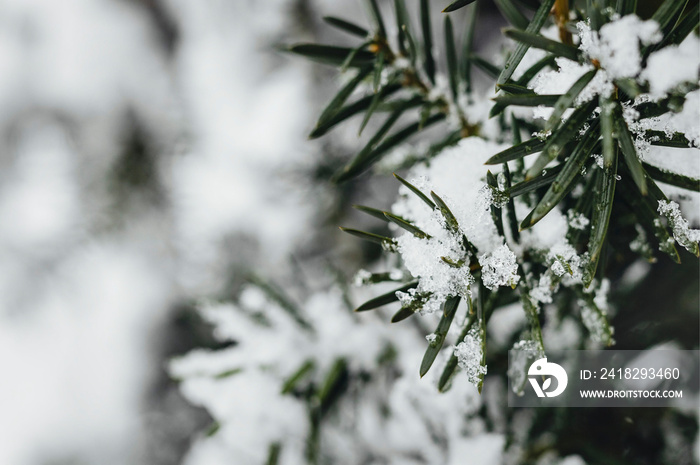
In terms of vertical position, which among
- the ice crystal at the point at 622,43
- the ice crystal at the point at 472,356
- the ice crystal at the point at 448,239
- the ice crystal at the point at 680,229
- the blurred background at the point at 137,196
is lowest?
the ice crystal at the point at 472,356

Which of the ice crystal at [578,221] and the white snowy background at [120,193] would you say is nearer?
the ice crystal at [578,221]

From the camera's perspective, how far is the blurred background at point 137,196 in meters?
0.93

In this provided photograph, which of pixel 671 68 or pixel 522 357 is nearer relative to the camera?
pixel 671 68

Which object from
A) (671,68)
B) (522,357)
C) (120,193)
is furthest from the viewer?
(120,193)

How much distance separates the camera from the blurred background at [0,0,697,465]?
93 cm

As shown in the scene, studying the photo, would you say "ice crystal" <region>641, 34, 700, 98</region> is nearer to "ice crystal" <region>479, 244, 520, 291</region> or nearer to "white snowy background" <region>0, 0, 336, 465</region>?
"ice crystal" <region>479, 244, 520, 291</region>

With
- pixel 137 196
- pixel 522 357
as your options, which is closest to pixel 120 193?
pixel 137 196

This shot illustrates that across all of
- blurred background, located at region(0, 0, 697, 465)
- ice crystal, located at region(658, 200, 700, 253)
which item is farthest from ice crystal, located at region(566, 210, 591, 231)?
blurred background, located at region(0, 0, 697, 465)

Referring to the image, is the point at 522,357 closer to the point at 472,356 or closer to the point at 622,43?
the point at 472,356

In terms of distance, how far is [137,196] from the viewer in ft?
3.37

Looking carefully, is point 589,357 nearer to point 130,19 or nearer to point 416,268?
point 416,268

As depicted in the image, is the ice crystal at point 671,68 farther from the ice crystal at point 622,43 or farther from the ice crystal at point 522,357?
the ice crystal at point 522,357

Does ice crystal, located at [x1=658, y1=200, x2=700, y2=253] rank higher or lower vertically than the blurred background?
lower

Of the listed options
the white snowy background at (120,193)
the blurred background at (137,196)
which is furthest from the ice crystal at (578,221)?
the white snowy background at (120,193)
